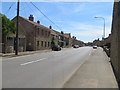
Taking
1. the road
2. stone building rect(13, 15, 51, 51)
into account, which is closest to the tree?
stone building rect(13, 15, 51, 51)

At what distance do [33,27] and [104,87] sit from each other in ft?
124

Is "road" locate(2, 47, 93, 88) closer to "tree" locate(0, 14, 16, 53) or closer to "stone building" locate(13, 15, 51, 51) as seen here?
"tree" locate(0, 14, 16, 53)

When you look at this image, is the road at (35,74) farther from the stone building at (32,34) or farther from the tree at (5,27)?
the stone building at (32,34)

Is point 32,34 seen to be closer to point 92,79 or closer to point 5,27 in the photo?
point 5,27

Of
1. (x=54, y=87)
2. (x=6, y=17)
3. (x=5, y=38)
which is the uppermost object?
(x=6, y=17)

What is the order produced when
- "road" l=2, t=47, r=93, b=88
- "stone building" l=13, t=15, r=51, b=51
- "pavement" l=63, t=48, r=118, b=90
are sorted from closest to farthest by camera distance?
"pavement" l=63, t=48, r=118, b=90
"road" l=2, t=47, r=93, b=88
"stone building" l=13, t=15, r=51, b=51

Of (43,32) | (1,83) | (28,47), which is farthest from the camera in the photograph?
(43,32)

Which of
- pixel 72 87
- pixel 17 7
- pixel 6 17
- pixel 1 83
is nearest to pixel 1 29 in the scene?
pixel 6 17

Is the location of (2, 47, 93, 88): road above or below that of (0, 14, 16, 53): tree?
below

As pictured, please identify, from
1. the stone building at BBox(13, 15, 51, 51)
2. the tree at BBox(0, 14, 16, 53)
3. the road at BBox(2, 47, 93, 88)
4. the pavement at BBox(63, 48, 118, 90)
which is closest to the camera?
the pavement at BBox(63, 48, 118, 90)

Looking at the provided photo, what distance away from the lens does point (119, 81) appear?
→ 25.0ft

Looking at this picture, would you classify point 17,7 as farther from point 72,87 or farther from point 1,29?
point 72,87

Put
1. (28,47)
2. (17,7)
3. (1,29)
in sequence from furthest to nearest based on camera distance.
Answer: (28,47) → (1,29) → (17,7)

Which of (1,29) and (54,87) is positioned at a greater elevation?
(1,29)
